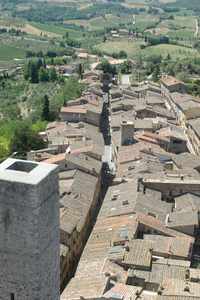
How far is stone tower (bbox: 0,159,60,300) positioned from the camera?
14.4 meters

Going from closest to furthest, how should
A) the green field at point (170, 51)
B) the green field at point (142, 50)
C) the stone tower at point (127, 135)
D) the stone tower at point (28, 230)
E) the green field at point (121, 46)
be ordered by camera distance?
1. the stone tower at point (28, 230)
2. the stone tower at point (127, 135)
3. the green field at point (170, 51)
4. the green field at point (142, 50)
5. the green field at point (121, 46)

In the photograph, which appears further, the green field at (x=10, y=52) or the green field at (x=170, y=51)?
the green field at (x=10, y=52)

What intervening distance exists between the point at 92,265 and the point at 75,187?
1063 cm

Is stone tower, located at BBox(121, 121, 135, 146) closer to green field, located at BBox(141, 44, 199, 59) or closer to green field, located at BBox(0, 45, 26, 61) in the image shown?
green field, located at BBox(141, 44, 199, 59)

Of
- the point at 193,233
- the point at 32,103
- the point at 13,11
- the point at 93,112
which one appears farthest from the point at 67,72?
the point at 13,11

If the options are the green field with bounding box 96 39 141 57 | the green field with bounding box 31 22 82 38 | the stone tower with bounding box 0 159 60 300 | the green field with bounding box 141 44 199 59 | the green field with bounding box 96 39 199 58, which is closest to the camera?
the stone tower with bounding box 0 159 60 300

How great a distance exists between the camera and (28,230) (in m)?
14.7

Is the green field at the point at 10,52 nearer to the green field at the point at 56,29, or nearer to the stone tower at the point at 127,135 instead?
the green field at the point at 56,29

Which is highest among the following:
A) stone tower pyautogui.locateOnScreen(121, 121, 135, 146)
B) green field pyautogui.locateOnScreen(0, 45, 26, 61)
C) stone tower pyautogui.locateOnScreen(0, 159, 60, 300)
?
stone tower pyautogui.locateOnScreen(0, 159, 60, 300)

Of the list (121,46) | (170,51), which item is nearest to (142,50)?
(170,51)

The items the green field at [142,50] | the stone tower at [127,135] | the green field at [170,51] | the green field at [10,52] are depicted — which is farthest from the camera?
the green field at [142,50]

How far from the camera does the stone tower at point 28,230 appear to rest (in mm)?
14438

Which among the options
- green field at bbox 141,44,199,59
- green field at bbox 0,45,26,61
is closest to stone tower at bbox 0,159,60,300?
green field at bbox 141,44,199,59

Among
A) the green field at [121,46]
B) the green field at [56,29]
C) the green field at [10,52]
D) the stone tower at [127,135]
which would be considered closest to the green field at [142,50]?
the green field at [121,46]
